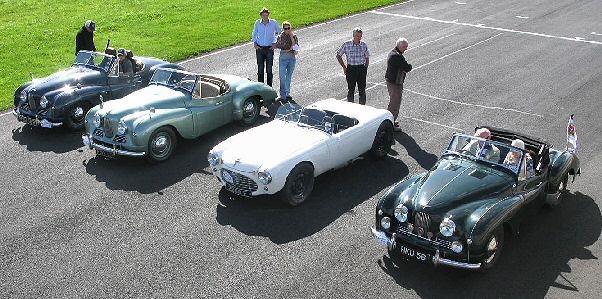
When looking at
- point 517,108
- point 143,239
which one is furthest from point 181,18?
point 143,239

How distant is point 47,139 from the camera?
14.5 m

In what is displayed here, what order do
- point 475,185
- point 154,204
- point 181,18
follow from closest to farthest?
1. point 475,185
2. point 154,204
3. point 181,18

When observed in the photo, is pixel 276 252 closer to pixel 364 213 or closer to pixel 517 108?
pixel 364 213

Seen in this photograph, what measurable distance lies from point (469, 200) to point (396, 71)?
5.60 meters

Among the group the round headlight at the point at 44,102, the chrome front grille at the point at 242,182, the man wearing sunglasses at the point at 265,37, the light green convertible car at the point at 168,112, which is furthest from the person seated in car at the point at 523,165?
the round headlight at the point at 44,102

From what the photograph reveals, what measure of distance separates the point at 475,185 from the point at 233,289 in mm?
4025

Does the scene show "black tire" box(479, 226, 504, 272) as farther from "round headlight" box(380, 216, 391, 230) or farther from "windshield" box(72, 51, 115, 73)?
"windshield" box(72, 51, 115, 73)

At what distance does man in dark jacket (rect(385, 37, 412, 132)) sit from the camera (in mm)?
14383

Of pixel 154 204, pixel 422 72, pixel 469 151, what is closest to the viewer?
pixel 469 151

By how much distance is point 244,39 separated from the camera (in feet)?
74.9

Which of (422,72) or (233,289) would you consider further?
(422,72)

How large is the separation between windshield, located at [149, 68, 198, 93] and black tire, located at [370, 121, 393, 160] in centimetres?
432

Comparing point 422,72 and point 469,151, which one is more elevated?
point 469,151

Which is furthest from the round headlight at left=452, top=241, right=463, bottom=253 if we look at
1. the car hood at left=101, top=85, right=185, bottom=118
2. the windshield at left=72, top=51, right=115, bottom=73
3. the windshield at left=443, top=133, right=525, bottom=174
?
the windshield at left=72, top=51, right=115, bottom=73
